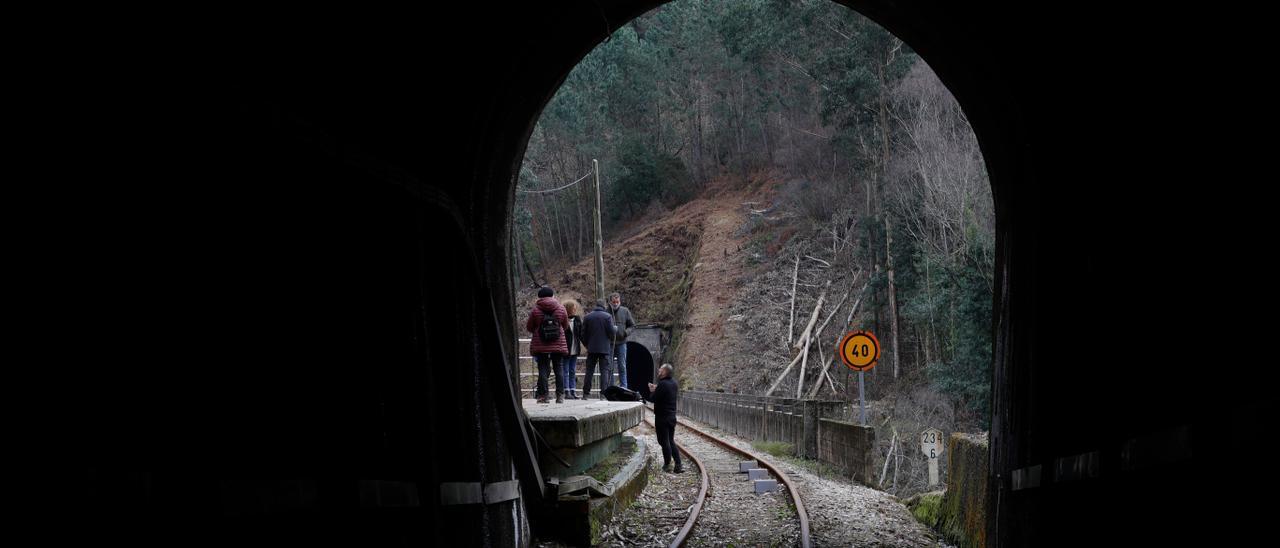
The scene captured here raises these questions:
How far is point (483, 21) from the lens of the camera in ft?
16.5

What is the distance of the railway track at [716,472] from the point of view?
28.4 feet

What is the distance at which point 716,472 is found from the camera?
45.6ft

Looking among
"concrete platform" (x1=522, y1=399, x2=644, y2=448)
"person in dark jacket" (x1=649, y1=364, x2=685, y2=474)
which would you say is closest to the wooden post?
"person in dark jacket" (x1=649, y1=364, x2=685, y2=474)

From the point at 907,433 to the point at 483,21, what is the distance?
19601 mm

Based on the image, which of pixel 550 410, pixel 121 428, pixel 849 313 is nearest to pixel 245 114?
pixel 121 428

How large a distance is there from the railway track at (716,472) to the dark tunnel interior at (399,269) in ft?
9.99

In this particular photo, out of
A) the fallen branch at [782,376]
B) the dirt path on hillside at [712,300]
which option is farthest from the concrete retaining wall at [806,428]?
the dirt path on hillside at [712,300]

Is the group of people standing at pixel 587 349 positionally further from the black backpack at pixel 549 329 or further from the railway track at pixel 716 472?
the railway track at pixel 716 472

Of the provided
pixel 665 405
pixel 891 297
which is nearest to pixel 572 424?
pixel 665 405

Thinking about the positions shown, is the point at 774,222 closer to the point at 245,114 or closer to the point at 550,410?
the point at 550,410

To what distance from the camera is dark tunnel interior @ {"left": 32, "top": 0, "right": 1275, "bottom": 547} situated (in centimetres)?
225

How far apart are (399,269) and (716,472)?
10234 mm

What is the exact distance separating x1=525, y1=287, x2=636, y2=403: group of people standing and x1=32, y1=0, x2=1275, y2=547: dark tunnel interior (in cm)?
413

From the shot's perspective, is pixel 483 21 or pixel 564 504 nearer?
pixel 483 21
